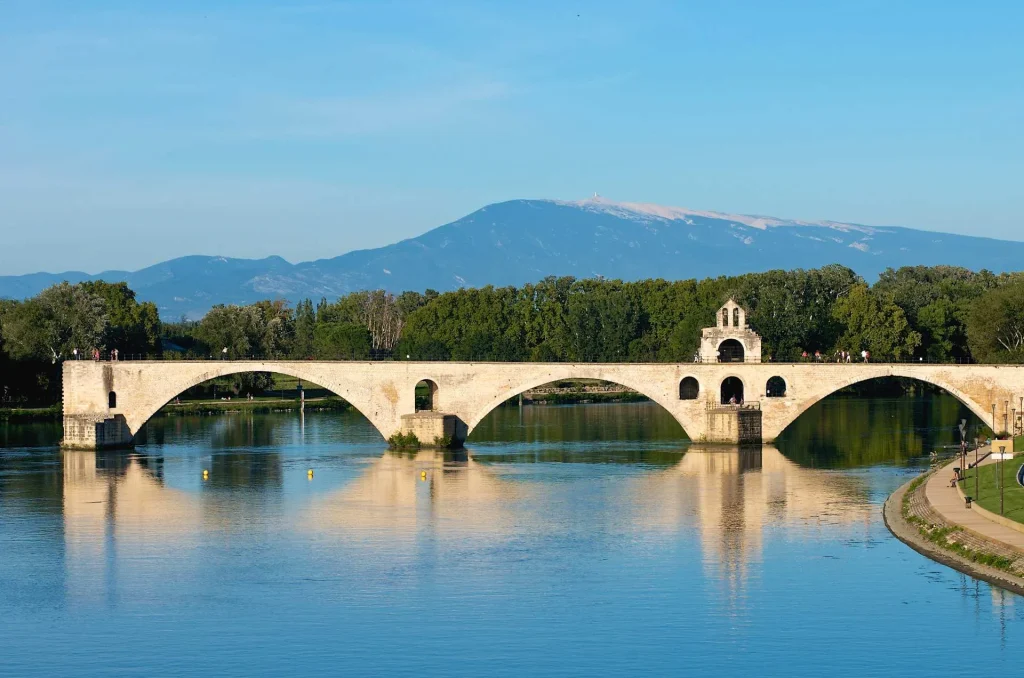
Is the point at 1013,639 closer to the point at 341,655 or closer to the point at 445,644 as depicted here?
the point at 445,644

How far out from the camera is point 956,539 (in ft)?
131

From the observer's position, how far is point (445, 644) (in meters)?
31.7

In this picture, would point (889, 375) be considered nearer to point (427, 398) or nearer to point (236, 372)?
point (236, 372)

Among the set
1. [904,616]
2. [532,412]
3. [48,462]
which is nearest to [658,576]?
[904,616]

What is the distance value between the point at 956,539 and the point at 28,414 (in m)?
68.7

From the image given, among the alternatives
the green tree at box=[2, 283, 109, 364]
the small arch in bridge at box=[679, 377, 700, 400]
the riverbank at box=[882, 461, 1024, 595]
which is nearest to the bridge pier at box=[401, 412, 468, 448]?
the small arch in bridge at box=[679, 377, 700, 400]

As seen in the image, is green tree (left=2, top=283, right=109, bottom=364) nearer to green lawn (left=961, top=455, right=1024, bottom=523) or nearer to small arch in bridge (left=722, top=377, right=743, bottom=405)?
small arch in bridge (left=722, top=377, right=743, bottom=405)

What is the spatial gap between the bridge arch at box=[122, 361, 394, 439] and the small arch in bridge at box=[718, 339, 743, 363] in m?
18.8

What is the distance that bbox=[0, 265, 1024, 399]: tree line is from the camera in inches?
3861

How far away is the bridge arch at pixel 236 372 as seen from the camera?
71.6 m

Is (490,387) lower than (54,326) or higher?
lower

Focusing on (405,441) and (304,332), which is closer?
(405,441)

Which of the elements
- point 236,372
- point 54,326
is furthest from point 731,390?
point 54,326

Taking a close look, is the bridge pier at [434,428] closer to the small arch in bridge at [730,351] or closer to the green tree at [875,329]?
the small arch in bridge at [730,351]
